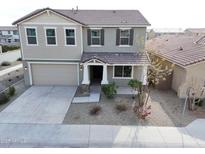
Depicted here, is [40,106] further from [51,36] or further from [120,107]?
[51,36]

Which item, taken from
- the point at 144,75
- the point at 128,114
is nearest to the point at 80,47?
the point at 144,75

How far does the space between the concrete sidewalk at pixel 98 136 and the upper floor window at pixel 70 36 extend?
7768 millimetres

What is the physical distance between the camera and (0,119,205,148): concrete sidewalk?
7.40 m

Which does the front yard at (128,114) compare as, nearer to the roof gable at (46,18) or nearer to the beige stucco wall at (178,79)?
the beige stucco wall at (178,79)

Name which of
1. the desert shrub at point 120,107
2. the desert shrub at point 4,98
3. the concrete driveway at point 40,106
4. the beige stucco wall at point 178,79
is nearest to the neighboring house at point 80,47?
the concrete driveway at point 40,106

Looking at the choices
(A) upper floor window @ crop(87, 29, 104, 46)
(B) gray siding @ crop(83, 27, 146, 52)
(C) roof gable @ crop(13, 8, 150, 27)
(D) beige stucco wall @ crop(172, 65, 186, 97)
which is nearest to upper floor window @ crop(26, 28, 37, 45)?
(C) roof gable @ crop(13, 8, 150, 27)

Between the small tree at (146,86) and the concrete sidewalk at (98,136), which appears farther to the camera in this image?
the small tree at (146,86)

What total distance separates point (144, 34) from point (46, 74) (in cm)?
951

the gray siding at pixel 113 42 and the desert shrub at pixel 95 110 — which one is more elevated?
the gray siding at pixel 113 42

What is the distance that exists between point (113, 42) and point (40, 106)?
8.01 meters

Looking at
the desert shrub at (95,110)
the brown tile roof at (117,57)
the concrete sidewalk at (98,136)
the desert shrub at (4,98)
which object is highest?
the brown tile roof at (117,57)

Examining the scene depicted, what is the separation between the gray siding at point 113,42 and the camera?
1445cm

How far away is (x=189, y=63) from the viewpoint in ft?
39.3

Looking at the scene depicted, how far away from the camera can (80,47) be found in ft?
47.2
